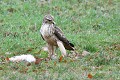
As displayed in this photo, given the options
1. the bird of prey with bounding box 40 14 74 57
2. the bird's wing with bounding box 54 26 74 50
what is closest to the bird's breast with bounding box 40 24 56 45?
the bird of prey with bounding box 40 14 74 57

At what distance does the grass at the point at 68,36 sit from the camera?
9.59 metres

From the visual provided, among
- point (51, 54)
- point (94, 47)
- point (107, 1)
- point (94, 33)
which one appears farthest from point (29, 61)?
point (107, 1)

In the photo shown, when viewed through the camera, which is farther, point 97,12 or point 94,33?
point 97,12

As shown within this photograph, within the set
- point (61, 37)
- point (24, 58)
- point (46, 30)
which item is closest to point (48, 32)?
point (46, 30)

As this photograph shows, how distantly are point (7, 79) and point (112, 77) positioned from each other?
6.00 ft

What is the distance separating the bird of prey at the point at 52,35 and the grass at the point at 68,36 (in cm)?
39

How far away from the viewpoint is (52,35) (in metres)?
10.7

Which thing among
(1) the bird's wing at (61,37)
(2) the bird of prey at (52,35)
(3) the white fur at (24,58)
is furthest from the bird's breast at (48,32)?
(3) the white fur at (24,58)

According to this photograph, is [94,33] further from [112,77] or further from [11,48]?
[112,77]

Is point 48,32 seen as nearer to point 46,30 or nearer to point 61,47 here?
point 46,30

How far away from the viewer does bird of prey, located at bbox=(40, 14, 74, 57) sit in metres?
10.6

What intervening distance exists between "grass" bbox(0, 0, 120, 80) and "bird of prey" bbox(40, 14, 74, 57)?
39 cm

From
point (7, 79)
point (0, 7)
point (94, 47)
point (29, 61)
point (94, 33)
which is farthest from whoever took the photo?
point (0, 7)

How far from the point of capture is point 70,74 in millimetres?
9352
